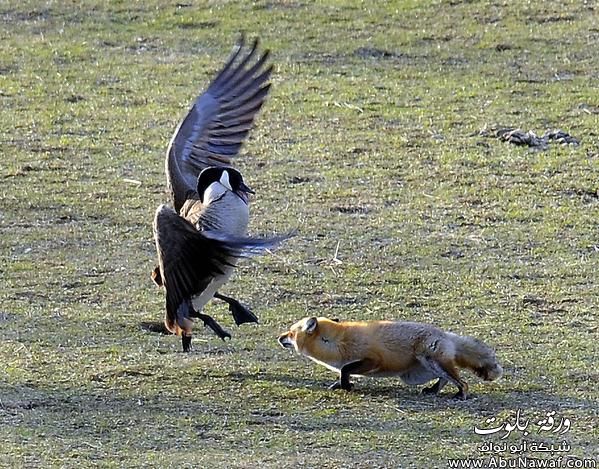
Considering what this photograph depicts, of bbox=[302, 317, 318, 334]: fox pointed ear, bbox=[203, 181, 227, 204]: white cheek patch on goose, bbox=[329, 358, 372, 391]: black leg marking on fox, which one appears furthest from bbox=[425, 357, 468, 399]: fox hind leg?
bbox=[203, 181, 227, 204]: white cheek patch on goose

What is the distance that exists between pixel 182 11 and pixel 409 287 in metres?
8.25

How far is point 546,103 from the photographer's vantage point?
13578 mm

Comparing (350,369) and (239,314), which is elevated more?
(239,314)

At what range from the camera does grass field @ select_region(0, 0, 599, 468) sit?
6711 mm

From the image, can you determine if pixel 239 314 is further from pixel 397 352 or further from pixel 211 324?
pixel 397 352

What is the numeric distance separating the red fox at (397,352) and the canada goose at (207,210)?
61cm

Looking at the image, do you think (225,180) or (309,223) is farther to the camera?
(309,223)

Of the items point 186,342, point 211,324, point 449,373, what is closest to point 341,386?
Answer: point 449,373

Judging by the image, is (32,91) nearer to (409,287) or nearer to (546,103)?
(546,103)

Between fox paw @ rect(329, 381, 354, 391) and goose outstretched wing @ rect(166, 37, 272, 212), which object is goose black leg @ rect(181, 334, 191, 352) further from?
goose outstretched wing @ rect(166, 37, 272, 212)

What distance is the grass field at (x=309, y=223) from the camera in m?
6.71

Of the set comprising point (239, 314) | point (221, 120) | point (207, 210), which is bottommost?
point (239, 314)

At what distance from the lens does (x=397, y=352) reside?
7.15 metres

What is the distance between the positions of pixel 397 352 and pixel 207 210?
1646mm
